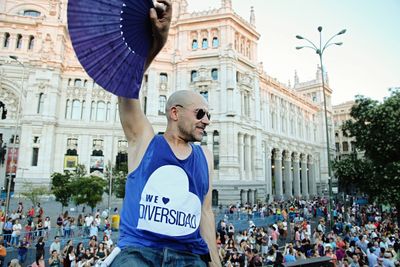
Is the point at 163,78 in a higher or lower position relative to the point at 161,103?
higher

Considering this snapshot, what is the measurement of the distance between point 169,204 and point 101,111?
3597cm

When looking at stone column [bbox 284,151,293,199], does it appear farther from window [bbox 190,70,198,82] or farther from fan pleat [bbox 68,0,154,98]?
fan pleat [bbox 68,0,154,98]

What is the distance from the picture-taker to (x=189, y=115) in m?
1.90

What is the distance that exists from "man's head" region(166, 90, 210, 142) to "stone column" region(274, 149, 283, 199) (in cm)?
4221

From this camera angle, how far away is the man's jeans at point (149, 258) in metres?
1.51

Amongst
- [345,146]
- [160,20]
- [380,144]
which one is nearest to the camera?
[160,20]

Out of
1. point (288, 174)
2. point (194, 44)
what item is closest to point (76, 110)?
point (194, 44)

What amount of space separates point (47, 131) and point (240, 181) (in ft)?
70.2

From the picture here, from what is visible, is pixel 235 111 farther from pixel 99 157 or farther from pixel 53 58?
pixel 53 58

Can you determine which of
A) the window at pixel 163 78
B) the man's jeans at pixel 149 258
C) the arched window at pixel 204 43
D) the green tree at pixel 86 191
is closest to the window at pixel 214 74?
the arched window at pixel 204 43

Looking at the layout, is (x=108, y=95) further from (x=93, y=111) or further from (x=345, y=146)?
(x=345, y=146)

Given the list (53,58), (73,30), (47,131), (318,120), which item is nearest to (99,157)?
(47,131)

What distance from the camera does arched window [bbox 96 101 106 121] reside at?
3534 centimetres

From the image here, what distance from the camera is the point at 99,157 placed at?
3384cm
